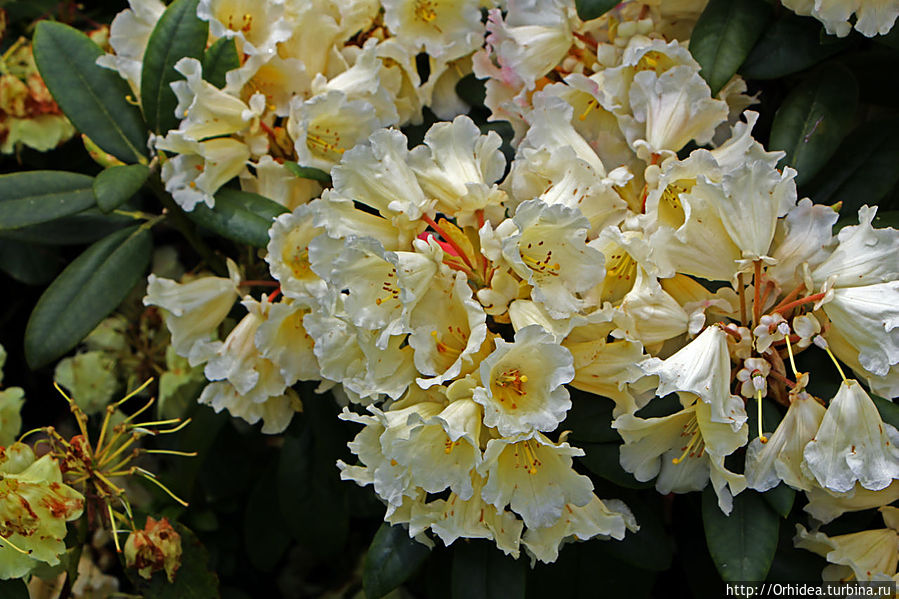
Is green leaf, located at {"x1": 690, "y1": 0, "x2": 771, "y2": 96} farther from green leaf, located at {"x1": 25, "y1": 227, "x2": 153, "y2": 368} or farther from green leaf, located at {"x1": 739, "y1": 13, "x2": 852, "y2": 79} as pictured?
green leaf, located at {"x1": 25, "y1": 227, "x2": 153, "y2": 368}

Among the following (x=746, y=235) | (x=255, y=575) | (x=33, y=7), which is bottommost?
(x=255, y=575)

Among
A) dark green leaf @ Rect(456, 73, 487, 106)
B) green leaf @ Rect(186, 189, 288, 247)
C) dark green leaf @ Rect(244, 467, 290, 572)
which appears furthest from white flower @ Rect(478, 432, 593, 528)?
dark green leaf @ Rect(244, 467, 290, 572)

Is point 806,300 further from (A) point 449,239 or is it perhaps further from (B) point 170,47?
(B) point 170,47

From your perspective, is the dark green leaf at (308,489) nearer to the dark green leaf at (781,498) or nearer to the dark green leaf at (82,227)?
the dark green leaf at (82,227)

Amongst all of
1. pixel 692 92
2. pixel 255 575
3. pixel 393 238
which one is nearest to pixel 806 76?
pixel 692 92

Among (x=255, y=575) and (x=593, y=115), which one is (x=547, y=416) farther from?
(x=255, y=575)
